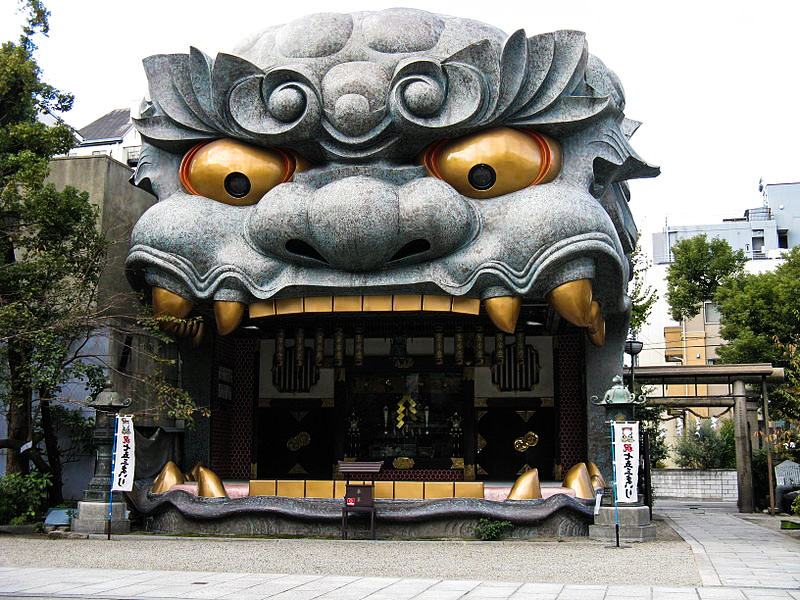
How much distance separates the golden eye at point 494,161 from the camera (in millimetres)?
17047

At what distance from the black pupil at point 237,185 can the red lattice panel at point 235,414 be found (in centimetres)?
537

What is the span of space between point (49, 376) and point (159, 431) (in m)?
3.47

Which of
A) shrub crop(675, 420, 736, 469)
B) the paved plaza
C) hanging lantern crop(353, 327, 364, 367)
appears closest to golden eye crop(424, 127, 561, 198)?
hanging lantern crop(353, 327, 364, 367)

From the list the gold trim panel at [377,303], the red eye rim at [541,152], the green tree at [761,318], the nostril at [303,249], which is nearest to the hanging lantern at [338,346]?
the gold trim panel at [377,303]

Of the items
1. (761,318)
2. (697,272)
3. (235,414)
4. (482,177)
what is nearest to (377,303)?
(482,177)

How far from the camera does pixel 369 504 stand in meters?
16.4

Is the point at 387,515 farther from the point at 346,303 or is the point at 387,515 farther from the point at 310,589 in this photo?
the point at 310,589

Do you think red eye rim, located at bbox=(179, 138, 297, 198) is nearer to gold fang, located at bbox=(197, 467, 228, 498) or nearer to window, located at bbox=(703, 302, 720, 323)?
gold fang, located at bbox=(197, 467, 228, 498)

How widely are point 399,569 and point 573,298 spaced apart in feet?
22.0

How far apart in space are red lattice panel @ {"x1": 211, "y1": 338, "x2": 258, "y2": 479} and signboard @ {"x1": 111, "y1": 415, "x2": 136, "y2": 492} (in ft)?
17.3

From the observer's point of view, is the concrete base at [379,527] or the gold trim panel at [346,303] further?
the gold trim panel at [346,303]

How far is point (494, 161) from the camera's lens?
17031mm

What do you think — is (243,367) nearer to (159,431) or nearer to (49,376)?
(159,431)

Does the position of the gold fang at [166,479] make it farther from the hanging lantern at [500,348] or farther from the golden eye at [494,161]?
the golden eye at [494,161]
